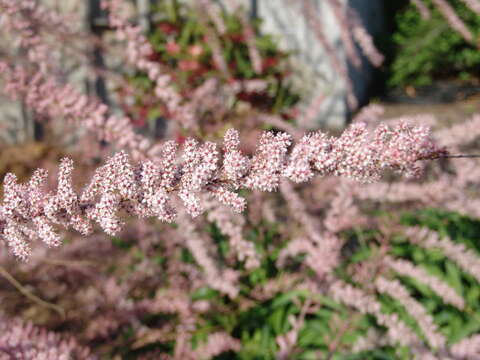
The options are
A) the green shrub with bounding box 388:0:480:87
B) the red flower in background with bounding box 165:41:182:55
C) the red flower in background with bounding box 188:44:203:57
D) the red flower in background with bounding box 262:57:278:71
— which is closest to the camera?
the red flower in background with bounding box 262:57:278:71

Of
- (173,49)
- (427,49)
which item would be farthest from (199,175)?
(427,49)

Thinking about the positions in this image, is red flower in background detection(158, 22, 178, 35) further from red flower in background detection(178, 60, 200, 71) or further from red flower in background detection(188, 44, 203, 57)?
red flower in background detection(178, 60, 200, 71)

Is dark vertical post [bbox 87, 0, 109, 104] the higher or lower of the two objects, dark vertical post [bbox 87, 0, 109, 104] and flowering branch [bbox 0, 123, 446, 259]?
the higher

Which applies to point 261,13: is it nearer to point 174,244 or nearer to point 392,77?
point 392,77

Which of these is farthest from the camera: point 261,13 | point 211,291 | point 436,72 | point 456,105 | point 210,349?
point 436,72

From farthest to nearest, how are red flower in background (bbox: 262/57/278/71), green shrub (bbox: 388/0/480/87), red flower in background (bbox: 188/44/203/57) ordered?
green shrub (bbox: 388/0/480/87) < red flower in background (bbox: 188/44/203/57) < red flower in background (bbox: 262/57/278/71)

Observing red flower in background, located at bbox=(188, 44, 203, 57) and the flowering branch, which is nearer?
the flowering branch

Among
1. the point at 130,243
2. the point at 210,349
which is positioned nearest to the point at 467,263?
the point at 210,349

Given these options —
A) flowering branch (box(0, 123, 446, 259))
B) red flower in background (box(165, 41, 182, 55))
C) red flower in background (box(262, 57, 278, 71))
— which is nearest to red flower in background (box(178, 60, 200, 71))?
red flower in background (box(165, 41, 182, 55))

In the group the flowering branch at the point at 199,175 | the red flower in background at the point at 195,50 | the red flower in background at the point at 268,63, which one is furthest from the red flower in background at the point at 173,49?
the flowering branch at the point at 199,175
